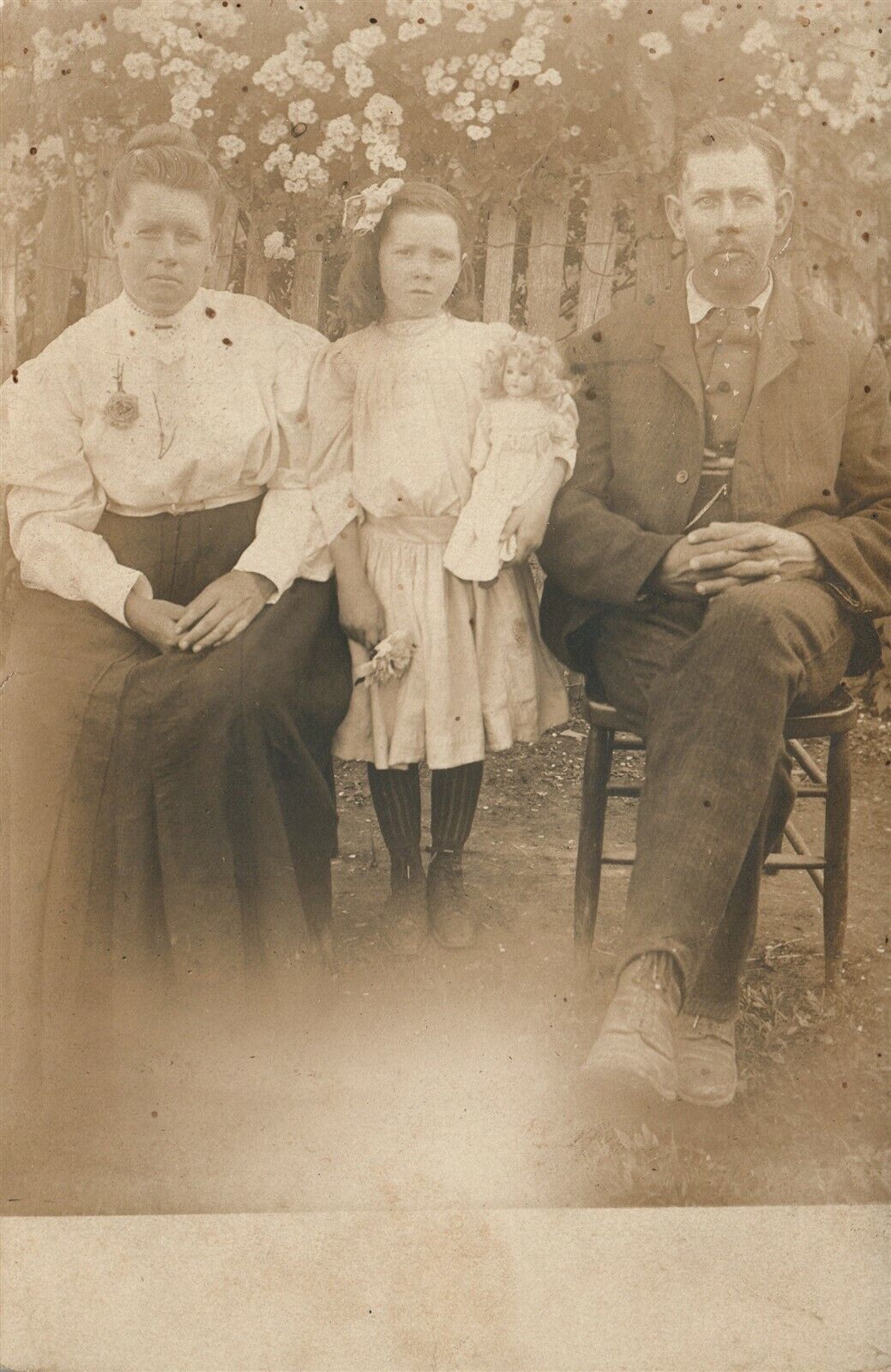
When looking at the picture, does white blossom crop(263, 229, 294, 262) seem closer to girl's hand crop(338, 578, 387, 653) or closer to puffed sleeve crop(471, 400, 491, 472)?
puffed sleeve crop(471, 400, 491, 472)

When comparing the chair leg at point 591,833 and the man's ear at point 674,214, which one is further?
the chair leg at point 591,833

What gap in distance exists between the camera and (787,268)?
273 cm

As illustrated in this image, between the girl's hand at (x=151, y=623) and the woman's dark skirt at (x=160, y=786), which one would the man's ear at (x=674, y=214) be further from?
the girl's hand at (x=151, y=623)

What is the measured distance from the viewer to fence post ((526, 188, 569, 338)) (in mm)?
2736

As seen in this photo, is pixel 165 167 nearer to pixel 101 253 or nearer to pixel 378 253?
pixel 101 253

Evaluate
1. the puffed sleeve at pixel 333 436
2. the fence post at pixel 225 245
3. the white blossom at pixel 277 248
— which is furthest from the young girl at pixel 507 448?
the fence post at pixel 225 245

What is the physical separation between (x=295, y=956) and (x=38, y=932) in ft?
1.87

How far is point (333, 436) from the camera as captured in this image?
109 inches

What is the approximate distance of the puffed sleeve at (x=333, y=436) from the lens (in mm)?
2766

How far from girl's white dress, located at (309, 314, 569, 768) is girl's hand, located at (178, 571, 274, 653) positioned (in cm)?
20

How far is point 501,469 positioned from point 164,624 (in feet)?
2.63

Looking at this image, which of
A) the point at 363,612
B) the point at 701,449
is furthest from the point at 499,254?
the point at 363,612

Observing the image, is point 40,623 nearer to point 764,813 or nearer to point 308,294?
point 308,294

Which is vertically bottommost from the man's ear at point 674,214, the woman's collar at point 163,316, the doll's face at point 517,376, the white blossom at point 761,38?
the doll's face at point 517,376
